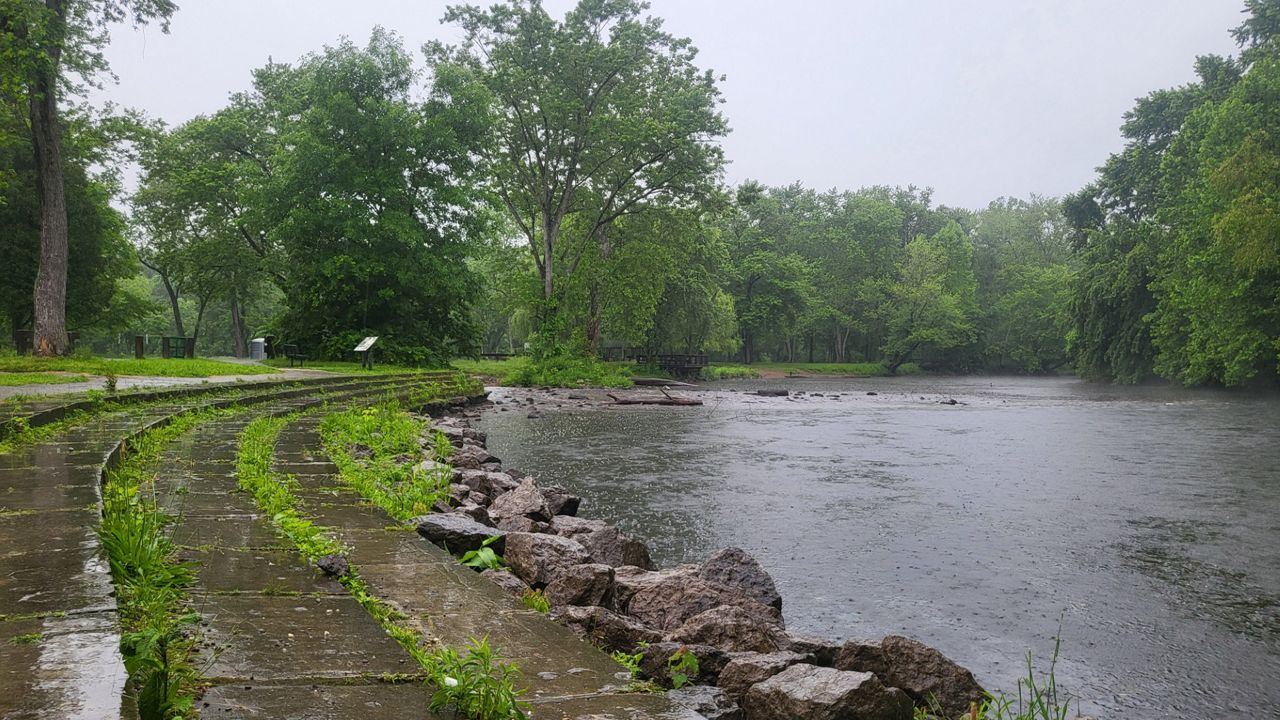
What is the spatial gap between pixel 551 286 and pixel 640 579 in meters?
27.5

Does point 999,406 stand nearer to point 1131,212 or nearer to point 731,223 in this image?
point 1131,212

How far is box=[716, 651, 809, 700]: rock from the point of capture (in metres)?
3.06

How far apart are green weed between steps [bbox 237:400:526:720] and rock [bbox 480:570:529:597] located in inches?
35.6

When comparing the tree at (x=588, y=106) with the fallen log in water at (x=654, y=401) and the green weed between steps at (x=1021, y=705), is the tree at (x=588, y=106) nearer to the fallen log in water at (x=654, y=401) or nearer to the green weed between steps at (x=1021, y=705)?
the fallen log in water at (x=654, y=401)

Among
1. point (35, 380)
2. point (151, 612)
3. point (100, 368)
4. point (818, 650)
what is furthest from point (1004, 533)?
point (100, 368)

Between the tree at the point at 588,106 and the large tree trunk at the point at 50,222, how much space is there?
1257 centimetres

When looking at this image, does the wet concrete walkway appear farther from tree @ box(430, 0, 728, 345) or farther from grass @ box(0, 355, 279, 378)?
tree @ box(430, 0, 728, 345)

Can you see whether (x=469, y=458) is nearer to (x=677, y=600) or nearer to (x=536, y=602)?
(x=677, y=600)

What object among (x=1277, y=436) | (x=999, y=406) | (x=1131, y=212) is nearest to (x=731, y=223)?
(x=1131, y=212)

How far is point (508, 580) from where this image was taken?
168 inches

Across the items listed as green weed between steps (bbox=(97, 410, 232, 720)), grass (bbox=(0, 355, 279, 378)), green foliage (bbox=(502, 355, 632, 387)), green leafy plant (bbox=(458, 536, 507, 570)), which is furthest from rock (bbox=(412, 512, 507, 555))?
green foliage (bbox=(502, 355, 632, 387))

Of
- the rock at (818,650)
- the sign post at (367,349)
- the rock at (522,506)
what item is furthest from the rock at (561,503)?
the sign post at (367,349)

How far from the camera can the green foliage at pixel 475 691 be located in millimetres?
1927

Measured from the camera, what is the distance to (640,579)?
4668 mm
